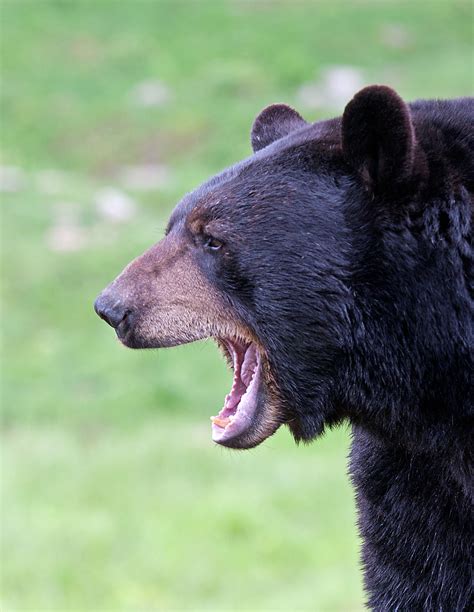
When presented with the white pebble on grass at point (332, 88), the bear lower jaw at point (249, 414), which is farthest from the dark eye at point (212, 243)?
the white pebble on grass at point (332, 88)

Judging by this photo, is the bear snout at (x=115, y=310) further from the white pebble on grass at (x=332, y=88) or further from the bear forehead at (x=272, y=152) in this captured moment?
the white pebble on grass at (x=332, y=88)

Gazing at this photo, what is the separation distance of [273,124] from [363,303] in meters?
0.90

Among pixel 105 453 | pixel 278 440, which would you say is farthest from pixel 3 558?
pixel 278 440

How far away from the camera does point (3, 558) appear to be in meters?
8.52

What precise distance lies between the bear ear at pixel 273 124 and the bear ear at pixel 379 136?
58cm

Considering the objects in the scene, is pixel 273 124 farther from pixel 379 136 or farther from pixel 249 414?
pixel 249 414

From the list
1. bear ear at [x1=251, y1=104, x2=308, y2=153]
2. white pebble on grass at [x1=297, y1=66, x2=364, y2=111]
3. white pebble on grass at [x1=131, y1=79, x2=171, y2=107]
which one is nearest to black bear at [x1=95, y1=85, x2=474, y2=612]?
bear ear at [x1=251, y1=104, x2=308, y2=153]

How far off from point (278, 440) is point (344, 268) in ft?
28.3

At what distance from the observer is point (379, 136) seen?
3.29 metres

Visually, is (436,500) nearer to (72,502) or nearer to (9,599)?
(9,599)

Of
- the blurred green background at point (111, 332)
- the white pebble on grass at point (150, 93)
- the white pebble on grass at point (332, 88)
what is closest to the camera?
the blurred green background at point (111, 332)

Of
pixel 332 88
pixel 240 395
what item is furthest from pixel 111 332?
pixel 332 88

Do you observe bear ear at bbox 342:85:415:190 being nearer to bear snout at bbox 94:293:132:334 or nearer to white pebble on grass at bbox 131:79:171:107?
bear snout at bbox 94:293:132:334

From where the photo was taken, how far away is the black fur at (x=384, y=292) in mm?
3260
